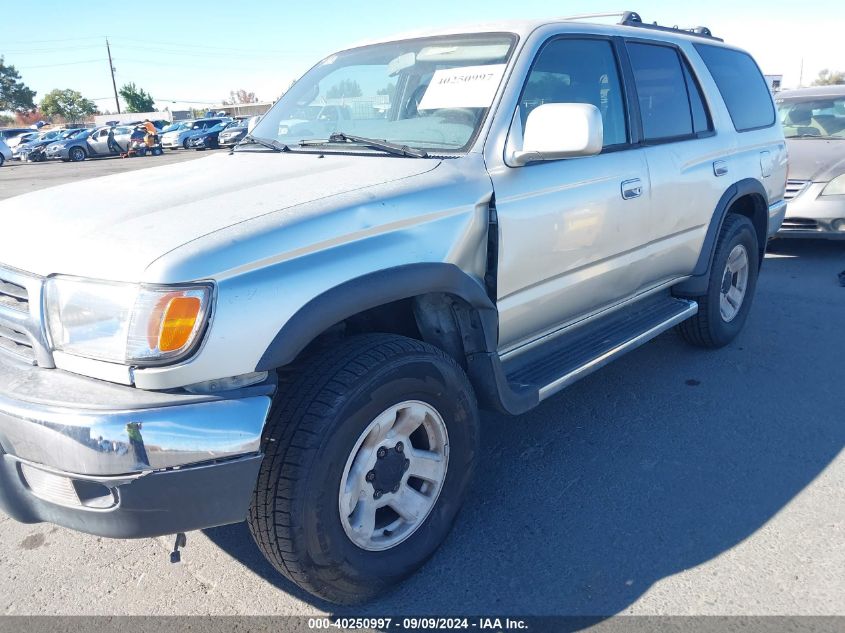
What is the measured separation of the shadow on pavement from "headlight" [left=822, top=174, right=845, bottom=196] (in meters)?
3.01

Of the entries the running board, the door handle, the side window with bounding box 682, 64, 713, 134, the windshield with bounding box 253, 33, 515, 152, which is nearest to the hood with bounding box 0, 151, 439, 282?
the windshield with bounding box 253, 33, 515, 152

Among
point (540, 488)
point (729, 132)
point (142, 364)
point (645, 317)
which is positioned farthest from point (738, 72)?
point (142, 364)

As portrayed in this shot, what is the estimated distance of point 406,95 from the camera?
10.4 ft

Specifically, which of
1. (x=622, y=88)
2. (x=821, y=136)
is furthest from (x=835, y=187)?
(x=622, y=88)

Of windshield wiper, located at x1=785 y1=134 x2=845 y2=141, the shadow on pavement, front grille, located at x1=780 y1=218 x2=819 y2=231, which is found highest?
windshield wiper, located at x1=785 y1=134 x2=845 y2=141

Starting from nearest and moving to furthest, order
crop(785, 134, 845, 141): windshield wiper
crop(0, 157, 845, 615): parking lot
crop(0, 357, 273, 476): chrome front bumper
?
crop(0, 357, 273, 476): chrome front bumper < crop(0, 157, 845, 615): parking lot < crop(785, 134, 845, 141): windshield wiper

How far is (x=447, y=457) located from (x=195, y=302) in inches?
44.8

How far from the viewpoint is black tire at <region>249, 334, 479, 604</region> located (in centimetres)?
205

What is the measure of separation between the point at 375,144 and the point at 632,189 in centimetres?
134

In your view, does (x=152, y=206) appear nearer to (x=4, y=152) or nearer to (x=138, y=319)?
(x=138, y=319)

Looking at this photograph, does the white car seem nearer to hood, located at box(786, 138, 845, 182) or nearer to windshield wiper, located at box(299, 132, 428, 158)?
hood, located at box(786, 138, 845, 182)

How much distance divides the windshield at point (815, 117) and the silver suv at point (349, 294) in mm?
5114

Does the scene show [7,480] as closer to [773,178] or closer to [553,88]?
[553,88]

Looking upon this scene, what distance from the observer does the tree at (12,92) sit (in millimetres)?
79231
